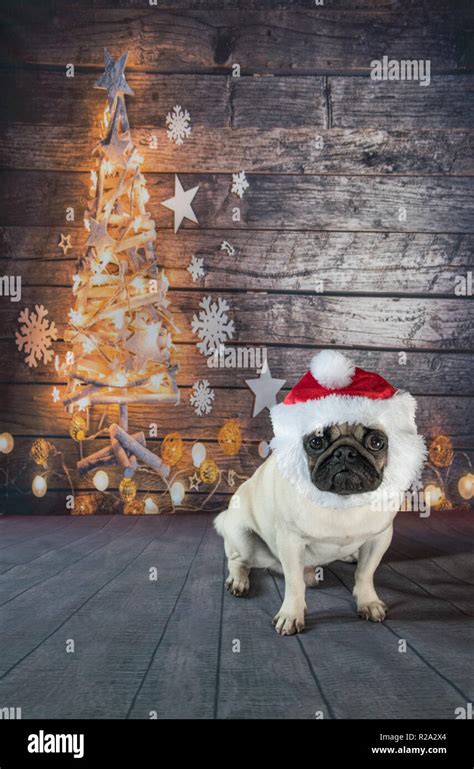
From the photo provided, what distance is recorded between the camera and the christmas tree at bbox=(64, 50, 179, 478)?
10.0 feet

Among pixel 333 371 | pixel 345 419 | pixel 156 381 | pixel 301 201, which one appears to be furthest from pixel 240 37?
pixel 345 419

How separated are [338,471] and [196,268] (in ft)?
6.25

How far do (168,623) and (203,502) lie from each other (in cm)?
160

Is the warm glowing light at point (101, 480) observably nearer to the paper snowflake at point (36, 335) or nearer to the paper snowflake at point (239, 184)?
the paper snowflake at point (36, 335)

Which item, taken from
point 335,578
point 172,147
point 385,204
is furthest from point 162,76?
point 335,578

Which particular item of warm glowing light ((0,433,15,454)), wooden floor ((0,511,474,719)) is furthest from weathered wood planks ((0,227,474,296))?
wooden floor ((0,511,474,719))

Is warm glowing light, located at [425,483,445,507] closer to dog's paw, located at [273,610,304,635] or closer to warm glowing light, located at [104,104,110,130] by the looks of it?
dog's paw, located at [273,610,304,635]

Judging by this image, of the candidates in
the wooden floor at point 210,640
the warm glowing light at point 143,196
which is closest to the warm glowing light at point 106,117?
the warm glowing light at point 143,196

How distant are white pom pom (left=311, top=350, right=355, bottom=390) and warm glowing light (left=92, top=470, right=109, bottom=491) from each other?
1802 mm

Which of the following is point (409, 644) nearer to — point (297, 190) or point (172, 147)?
point (297, 190)

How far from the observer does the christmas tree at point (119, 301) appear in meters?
3.06

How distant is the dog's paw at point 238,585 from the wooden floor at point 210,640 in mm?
34

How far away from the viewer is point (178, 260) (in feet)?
10.5

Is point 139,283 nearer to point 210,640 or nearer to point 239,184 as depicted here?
point 239,184
